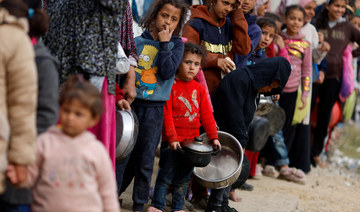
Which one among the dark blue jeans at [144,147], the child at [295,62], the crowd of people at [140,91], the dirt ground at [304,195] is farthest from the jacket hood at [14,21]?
the child at [295,62]

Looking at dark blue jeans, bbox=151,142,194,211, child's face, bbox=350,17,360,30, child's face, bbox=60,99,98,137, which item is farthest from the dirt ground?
child's face, bbox=350,17,360,30

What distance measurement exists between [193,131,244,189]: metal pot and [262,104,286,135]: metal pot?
173 centimetres

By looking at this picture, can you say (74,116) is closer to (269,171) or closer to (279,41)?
(279,41)

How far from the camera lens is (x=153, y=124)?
4238mm

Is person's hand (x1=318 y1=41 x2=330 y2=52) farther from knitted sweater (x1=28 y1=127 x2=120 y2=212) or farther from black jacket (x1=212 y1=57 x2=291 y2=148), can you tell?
knitted sweater (x1=28 y1=127 x2=120 y2=212)

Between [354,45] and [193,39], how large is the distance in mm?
5128

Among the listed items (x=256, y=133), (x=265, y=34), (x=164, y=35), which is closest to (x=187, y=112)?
(x=164, y=35)

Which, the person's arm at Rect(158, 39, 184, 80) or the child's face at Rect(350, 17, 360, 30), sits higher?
the child's face at Rect(350, 17, 360, 30)

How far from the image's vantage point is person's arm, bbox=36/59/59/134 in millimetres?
2775

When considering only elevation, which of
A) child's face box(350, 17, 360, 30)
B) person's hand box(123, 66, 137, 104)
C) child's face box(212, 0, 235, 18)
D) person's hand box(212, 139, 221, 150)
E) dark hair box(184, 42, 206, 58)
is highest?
child's face box(212, 0, 235, 18)

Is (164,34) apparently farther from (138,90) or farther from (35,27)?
(35,27)

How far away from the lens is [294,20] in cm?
709

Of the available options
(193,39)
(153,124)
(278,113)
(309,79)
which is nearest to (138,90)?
(153,124)

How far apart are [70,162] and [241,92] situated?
243 cm
